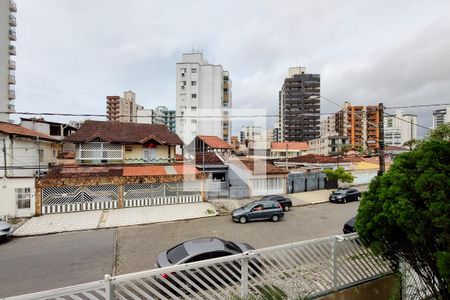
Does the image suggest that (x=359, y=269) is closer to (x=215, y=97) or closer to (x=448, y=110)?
(x=215, y=97)

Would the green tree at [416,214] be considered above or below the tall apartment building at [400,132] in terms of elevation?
below

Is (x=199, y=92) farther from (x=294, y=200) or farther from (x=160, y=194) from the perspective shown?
(x=160, y=194)

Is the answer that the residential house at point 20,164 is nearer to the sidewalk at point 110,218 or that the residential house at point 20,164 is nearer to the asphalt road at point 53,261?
the sidewalk at point 110,218

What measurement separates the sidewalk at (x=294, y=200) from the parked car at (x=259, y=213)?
266 cm

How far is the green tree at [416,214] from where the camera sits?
3623 millimetres

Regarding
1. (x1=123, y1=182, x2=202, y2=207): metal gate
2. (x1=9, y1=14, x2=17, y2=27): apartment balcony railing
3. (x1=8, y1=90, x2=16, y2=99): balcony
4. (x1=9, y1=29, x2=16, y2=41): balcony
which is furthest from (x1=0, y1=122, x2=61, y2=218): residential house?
(x1=9, y1=14, x2=17, y2=27): apartment balcony railing

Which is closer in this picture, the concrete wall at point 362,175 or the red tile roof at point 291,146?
the concrete wall at point 362,175

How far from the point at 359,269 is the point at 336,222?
12.1m

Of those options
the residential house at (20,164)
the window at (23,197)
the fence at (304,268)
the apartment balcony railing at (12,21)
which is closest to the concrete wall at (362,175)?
the fence at (304,268)

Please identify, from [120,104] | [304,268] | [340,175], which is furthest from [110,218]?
[120,104]

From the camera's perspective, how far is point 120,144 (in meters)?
24.4

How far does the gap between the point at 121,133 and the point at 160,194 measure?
986 centimetres

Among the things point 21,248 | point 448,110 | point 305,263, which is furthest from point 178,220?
point 448,110

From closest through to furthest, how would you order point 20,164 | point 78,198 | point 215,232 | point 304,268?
point 304,268, point 215,232, point 78,198, point 20,164
